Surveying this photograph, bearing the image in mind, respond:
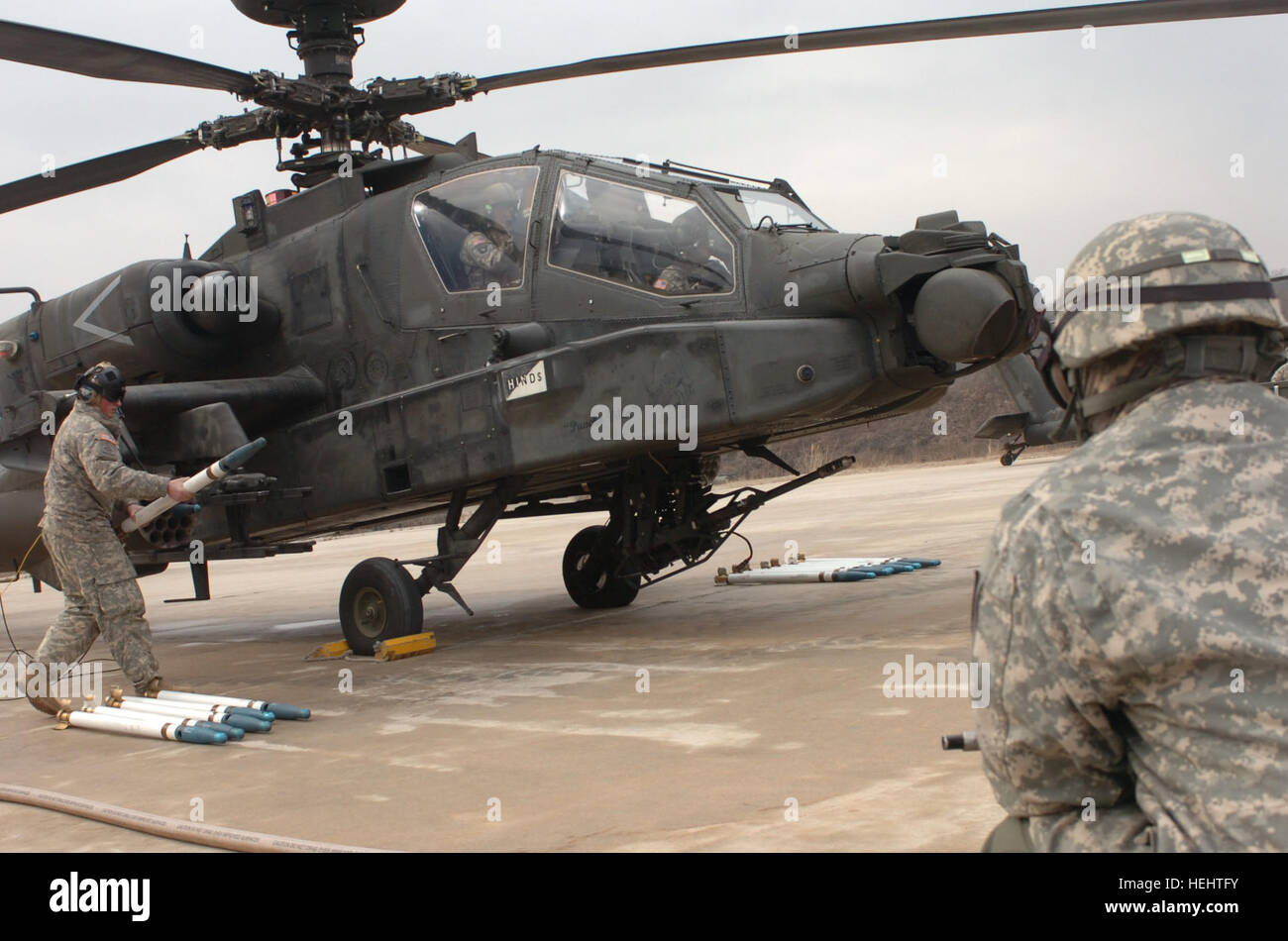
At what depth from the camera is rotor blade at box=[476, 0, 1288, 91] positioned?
6.21 m

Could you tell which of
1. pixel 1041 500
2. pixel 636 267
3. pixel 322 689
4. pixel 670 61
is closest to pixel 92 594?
pixel 322 689

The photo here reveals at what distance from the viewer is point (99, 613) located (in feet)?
23.0

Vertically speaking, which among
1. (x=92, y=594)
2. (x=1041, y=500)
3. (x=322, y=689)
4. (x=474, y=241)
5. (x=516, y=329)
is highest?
(x=474, y=241)

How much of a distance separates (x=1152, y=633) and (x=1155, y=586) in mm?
65

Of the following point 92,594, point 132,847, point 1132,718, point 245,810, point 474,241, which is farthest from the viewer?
point 474,241

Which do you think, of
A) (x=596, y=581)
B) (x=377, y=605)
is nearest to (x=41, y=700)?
(x=377, y=605)

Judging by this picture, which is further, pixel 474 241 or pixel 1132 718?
pixel 474 241

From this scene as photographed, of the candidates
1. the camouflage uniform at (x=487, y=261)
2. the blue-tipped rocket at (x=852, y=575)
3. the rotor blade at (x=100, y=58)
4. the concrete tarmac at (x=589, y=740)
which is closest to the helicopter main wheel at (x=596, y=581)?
the concrete tarmac at (x=589, y=740)

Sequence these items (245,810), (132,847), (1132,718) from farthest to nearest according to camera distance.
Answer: (245,810) < (132,847) < (1132,718)

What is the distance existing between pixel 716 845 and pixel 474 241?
5.52m

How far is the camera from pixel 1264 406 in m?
1.90

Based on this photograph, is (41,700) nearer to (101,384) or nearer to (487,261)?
(101,384)

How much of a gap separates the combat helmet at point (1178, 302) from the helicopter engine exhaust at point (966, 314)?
463 cm

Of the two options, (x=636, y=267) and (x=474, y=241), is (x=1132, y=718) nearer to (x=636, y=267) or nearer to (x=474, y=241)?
(x=636, y=267)
